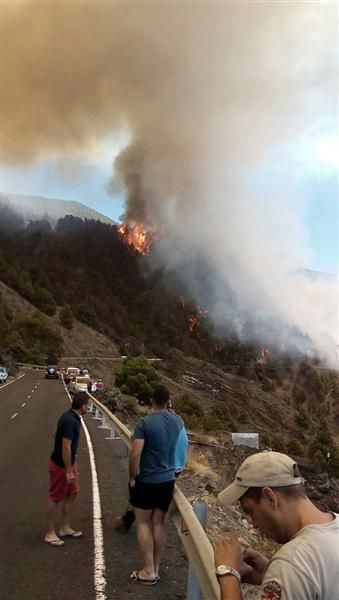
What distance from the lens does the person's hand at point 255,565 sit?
2.51 metres

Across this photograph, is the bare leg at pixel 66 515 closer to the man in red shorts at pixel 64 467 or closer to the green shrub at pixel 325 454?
the man in red shorts at pixel 64 467

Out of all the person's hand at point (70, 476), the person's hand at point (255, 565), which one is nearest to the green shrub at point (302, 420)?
the person's hand at point (70, 476)

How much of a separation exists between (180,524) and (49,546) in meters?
2.15

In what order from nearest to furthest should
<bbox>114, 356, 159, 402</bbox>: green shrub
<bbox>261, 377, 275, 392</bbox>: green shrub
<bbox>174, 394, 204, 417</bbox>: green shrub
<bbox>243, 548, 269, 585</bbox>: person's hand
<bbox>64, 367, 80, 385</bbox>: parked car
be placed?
1. <bbox>243, 548, 269, 585</bbox>: person's hand
2. <bbox>114, 356, 159, 402</bbox>: green shrub
3. <bbox>64, 367, 80, 385</bbox>: parked car
4. <bbox>174, 394, 204, 417</bbox>: green shrub
5. <bbox>261, 377, 275, 392</bbox>: green shrub

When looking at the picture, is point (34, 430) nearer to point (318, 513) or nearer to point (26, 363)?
point (318, 513)

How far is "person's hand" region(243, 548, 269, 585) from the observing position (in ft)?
8.24

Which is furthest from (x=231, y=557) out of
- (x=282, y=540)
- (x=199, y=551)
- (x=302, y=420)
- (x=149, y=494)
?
(x=302, y=420)

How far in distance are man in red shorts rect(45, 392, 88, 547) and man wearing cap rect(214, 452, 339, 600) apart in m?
4.65

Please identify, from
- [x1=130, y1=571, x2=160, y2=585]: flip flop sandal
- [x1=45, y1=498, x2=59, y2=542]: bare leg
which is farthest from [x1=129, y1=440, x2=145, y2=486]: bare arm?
[x1=45, y1=498, x2=59, y2=542]: bare leg

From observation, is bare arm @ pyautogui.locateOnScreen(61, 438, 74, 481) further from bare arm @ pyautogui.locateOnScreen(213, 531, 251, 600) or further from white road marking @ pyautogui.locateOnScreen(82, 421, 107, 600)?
bare arm @ pyautogui.locateOnScreen(213, 531, 251, 600)

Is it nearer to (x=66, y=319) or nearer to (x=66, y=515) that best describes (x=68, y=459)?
(x=66, y=515)

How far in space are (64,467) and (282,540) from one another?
523 centimetres

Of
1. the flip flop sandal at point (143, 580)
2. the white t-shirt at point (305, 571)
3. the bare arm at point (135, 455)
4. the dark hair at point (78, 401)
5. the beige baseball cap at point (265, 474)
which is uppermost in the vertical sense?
the beige baseball cap at point (265, 474)

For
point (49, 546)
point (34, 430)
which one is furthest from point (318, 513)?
point (34, 430)
